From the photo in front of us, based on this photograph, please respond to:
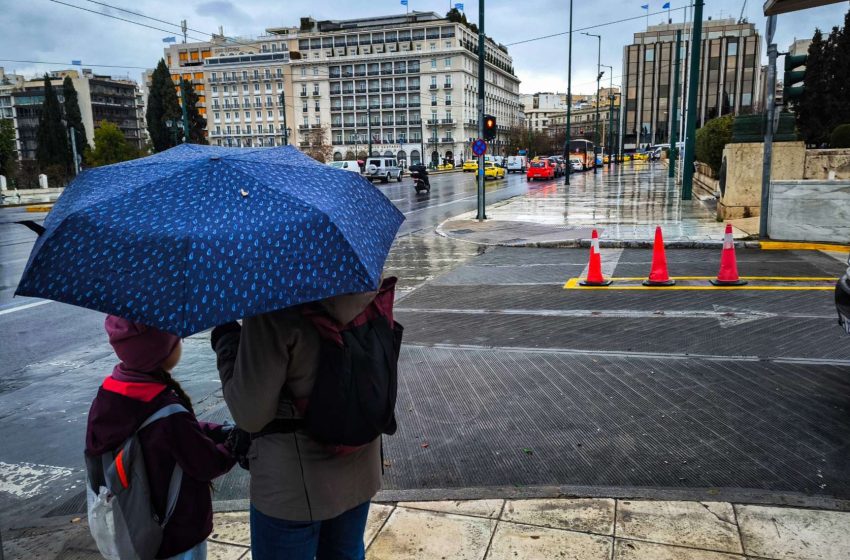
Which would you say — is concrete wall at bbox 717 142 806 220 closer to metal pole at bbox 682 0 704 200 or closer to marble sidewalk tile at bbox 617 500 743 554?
metal pole at bbox 682 0 704 200

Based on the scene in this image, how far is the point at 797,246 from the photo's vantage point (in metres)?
12.2

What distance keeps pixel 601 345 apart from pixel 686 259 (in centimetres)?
576

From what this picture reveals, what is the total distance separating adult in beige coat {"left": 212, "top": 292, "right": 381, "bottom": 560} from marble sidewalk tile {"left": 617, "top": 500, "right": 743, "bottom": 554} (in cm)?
164

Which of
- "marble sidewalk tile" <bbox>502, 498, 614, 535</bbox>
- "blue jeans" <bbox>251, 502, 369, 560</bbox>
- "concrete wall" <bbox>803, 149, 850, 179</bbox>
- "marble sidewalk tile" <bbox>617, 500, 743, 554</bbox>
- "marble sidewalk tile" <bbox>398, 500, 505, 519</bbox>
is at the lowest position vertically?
"marble sidewalk tile" <bbox>398, 500, 505, 519</bbox>

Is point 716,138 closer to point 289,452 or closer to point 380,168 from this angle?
point 289,452

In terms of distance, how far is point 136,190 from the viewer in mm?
1969

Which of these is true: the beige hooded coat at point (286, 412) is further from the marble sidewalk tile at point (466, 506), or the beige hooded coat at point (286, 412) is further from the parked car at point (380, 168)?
the parked car at point (380, 168)

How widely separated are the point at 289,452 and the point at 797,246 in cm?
1260

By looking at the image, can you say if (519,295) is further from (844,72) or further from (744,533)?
(844,72)

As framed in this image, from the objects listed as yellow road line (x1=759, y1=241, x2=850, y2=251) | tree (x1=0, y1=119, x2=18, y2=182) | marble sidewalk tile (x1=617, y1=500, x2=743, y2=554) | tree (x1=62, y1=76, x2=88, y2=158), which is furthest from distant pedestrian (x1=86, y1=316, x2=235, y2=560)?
tree (x1=62, y1=76, x2=88, y2=158)

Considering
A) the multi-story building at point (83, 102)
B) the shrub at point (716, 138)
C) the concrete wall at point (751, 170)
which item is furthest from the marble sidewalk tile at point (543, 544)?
the multi-story building at point (83, 102)

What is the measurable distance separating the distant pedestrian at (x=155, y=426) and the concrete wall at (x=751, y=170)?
15653mm

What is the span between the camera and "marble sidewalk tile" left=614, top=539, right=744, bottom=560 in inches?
117

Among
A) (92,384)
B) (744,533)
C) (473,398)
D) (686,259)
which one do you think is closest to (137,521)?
(744,533)
